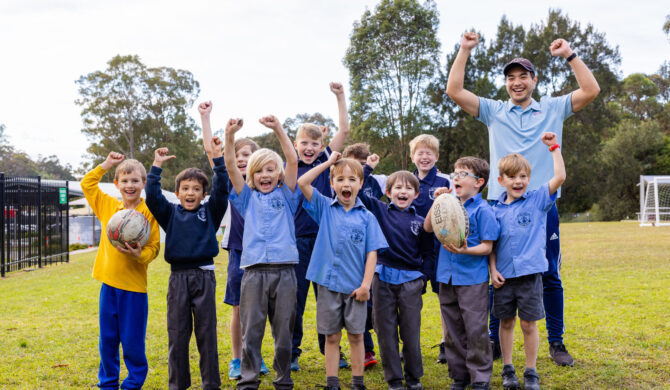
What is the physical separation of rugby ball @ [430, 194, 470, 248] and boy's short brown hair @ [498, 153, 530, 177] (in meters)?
0.51

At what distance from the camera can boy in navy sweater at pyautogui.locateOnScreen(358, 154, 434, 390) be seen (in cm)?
417

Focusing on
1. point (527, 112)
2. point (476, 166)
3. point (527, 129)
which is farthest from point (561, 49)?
point (476, 166)

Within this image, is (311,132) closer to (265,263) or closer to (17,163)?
(265,263)

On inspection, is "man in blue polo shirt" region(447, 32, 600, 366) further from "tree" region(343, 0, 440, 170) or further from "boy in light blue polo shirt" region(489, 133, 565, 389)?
"tree" region(343, 0, 440, 170)

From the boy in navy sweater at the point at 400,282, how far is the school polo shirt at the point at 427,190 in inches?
17.8

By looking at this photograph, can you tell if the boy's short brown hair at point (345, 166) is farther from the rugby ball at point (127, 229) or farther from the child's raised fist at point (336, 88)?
the rugby ball at point (127, 229)

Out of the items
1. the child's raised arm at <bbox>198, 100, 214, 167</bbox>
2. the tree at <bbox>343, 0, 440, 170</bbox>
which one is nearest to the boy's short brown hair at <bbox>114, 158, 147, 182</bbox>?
the child's raised arm at <bbox>198, 100, 214, 167</bbox>

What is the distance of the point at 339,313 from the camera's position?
4047mm

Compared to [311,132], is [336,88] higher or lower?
higher

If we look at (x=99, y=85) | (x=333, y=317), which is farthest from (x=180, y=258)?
(x=99, y=85)

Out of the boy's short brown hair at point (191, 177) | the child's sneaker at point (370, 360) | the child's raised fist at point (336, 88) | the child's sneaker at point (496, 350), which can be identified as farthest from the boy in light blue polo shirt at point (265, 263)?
the child's sneaker at point (496, 350)

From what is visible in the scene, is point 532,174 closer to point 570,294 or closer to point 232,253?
point 232,253

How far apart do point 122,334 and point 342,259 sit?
1.82 metres

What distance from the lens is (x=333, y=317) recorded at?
4.02 meters
